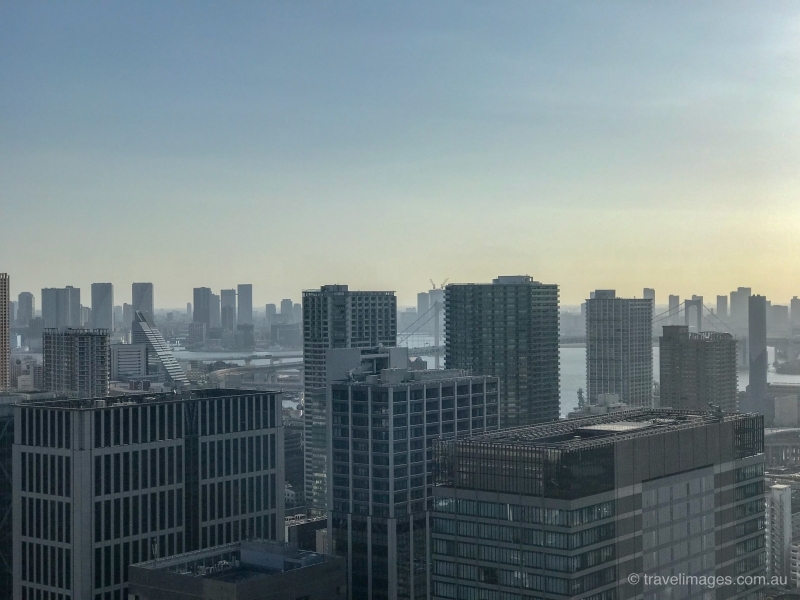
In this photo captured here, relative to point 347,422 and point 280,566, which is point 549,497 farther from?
point 347,422

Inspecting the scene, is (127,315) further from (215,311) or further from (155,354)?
(215,311)

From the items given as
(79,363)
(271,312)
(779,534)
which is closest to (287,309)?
(271,312)

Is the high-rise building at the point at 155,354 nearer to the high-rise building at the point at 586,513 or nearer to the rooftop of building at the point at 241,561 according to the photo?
the rooftop of building at the point at 241,561

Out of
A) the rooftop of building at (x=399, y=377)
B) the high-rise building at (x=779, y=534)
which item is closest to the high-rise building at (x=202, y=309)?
the high-rise building at (x=779, y=534)

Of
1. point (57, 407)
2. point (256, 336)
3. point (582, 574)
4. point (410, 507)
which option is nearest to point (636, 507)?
point (582, 574)

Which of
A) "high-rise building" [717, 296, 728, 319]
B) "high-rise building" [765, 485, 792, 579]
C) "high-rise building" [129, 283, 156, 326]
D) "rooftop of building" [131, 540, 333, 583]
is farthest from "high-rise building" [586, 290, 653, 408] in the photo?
"rooftop of building" [131, 540, 333, 583]

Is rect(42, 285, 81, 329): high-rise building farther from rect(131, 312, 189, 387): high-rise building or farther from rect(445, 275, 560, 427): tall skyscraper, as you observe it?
rect(445, 275, 560, 427): tall skyscraper
